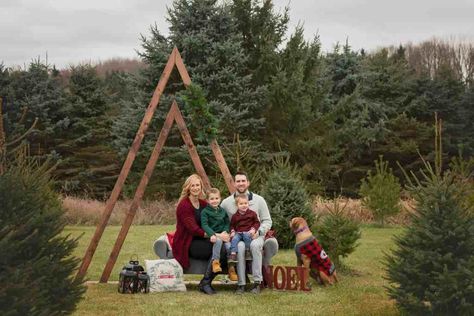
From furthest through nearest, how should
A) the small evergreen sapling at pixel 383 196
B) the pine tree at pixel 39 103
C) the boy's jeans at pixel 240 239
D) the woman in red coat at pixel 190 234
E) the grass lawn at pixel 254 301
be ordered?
1. the pine tree at pixel 39 103
2. the small evergreen sapling at pixel 383 196
3. the woman in red coat at pixel 190 234
4. the boy's jeans at pixel 240 239
5. the grass lawn at pixel 254 301

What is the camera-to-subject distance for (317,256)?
26.4ft

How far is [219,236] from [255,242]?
0.44 m

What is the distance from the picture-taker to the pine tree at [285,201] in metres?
12.0

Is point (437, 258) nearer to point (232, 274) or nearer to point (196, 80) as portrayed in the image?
point (232, 274)

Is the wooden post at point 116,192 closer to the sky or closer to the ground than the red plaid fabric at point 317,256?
closer to the sky

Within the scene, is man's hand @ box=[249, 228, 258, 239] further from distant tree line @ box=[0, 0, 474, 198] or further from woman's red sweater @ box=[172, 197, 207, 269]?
distant tree line @ box=[0, 0, 474, 198]

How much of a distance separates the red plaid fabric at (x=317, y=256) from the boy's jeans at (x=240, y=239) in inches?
27.9

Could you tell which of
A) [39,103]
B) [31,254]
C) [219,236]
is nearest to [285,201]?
[219,236]

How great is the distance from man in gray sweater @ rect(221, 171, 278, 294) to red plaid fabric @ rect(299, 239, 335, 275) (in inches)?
15.2

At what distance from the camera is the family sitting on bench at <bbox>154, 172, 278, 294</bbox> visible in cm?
772

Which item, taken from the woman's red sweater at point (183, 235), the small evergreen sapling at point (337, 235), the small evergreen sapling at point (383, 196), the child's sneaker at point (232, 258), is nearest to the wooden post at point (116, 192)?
the woman's red sweater at point (183, 235)

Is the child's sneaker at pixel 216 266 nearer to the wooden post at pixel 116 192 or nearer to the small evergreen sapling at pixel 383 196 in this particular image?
the wooden post at pixel 116 192

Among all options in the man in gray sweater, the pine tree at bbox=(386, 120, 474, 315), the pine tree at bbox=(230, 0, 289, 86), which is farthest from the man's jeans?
the pine tree at bbox=(230, 0, 289, 86)

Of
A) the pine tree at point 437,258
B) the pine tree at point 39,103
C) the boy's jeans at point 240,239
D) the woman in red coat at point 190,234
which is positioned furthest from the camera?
the pine tree at point 39,103
